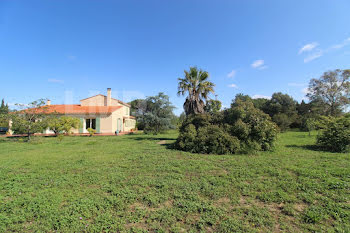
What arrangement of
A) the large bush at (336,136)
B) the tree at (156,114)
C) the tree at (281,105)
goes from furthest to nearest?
1. the tree at (281,105)
2. the tree at (156,114)
3. the large bush at (336,136)

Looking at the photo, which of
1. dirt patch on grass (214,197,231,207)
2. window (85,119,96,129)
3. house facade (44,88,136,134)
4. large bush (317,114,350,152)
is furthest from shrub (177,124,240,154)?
window (85,119,96,129)

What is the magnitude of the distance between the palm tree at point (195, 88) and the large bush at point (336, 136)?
24.5 feet

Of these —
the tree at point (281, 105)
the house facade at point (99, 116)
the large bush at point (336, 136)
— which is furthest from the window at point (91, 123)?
the tree at point (281, 105)

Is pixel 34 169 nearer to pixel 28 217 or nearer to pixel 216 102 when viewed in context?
pixel 28 217

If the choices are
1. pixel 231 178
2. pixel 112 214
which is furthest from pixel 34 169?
pixel 231 178

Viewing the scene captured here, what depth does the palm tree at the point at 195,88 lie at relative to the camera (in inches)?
490

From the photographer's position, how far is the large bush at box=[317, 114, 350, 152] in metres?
8.15

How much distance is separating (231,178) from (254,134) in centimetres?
496

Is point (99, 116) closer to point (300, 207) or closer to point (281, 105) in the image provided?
point (300, 207)

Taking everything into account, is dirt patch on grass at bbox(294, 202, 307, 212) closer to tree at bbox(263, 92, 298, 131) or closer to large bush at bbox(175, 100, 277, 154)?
large bush at bbox(175, 100, 277, 154)

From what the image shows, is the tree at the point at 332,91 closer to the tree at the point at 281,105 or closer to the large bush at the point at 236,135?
the tree at the point at 281,105

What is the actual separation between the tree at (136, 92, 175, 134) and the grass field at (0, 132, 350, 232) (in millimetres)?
15577

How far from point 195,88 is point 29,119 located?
14.8 m

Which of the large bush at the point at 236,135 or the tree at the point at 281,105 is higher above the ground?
the tree at the point at 281,105
